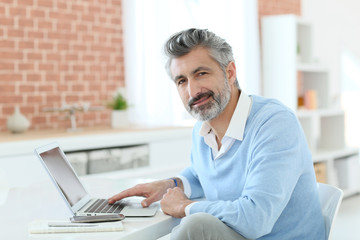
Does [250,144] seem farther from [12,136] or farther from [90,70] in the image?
[90,70]

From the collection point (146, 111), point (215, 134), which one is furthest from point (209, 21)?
point (215, 134)

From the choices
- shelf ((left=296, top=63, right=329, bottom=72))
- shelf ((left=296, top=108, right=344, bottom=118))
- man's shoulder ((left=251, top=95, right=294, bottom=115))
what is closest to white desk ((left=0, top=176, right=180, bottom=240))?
man's shoulder ((left=251, top=95, right=294, bottom=115))

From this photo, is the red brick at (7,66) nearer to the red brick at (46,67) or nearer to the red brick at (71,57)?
the red brick at (46,67)

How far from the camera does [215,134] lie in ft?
6.77

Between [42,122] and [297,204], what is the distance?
266 cm

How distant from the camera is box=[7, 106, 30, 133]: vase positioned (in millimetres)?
3648

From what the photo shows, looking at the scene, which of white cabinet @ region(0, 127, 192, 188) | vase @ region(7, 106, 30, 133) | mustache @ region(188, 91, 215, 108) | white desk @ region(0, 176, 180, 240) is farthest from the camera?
vase @ region(7, 106, 30, 133)

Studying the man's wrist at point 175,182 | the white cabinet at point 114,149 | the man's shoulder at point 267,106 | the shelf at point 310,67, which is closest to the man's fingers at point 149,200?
the man's wrist at point 175,182

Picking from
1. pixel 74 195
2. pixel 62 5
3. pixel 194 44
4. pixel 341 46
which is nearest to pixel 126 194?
pixel 74 195

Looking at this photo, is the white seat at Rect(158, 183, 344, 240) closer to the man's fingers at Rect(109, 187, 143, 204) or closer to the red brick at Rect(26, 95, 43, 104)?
the man's fingers at Rect(109, 187, 143, 204)

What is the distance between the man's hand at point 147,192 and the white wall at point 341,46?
472 cm

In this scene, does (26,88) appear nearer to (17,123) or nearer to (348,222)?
(17,123)

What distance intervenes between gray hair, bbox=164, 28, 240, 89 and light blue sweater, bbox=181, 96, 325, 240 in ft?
0.69

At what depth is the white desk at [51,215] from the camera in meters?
1.48
